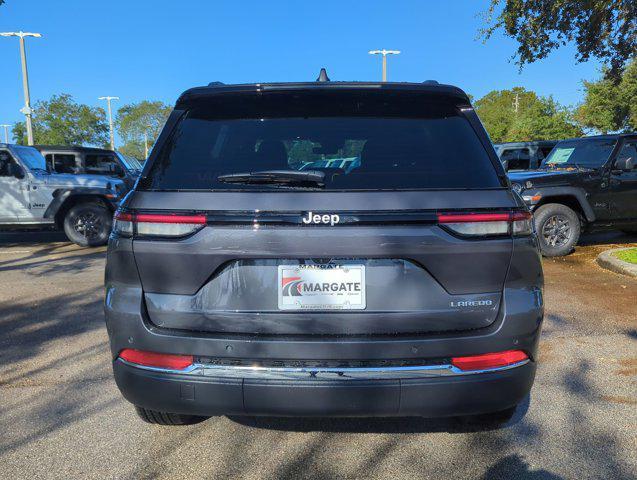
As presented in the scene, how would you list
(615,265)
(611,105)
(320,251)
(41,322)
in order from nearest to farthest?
(320,251) < (41,322) < (615,265) < (611,105)

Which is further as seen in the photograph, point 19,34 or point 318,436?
point 19,34

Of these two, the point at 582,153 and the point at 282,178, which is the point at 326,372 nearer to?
the point at 282,178

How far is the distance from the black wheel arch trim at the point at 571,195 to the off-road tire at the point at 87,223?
7.65 metres

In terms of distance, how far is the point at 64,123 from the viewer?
42031 millimetres

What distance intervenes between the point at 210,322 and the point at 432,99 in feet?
4.81

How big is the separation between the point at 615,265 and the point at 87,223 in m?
8.91

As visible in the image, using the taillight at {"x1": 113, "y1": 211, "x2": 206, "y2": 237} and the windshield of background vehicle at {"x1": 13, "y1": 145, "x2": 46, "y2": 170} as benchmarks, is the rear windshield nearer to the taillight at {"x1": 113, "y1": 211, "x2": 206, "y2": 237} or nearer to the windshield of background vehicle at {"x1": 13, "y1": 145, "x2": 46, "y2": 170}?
the taillight at {"x1": 113, "y1": 211, "x2": 206, "y2": 237}

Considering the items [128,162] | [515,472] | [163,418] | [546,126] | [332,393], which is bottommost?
[515,472]

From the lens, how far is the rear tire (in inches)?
103

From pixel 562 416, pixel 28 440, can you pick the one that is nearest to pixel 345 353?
pixel 562 416

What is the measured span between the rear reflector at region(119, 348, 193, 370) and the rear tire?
0.47m

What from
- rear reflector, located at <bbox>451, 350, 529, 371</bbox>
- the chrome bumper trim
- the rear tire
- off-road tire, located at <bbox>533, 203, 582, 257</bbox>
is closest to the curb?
off-road tire, located at <bbox>533, 203, 582, 257</bbox>

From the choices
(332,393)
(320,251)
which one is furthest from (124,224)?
(332,393)

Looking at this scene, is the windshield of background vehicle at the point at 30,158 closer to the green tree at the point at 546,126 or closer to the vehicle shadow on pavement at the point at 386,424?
the vehicle shadow on pavement at the point at 386,424
